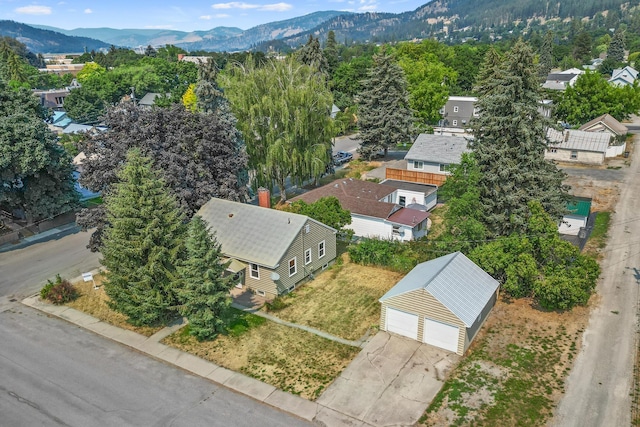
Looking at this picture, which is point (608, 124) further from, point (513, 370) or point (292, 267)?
point (292, 267)

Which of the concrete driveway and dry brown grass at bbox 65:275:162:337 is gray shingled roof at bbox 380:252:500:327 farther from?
dry brown grass at bbox 65:275:162:337

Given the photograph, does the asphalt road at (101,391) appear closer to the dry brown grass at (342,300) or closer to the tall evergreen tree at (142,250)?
the tall evergreen tree at (142,250)

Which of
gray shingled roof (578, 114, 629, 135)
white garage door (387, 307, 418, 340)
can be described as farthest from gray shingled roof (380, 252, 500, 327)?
gray shingled roof (578, 114, 629, 135)

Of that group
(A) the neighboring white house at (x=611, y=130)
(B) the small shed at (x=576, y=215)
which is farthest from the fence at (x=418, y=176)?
(A) the neighboring white house at (x=611, y=130)

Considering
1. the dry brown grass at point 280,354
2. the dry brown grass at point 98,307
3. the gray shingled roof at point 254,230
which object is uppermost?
the gray shingled roof at point 254,230

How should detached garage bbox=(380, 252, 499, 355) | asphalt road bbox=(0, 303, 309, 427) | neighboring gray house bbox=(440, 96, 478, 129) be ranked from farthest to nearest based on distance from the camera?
neighboring gray house bbox=(440, 96, 478, 129) < detached garage bbox=(380, 252, 499, 355) < asphalt road bbox=(0, 303, 309, 427)
